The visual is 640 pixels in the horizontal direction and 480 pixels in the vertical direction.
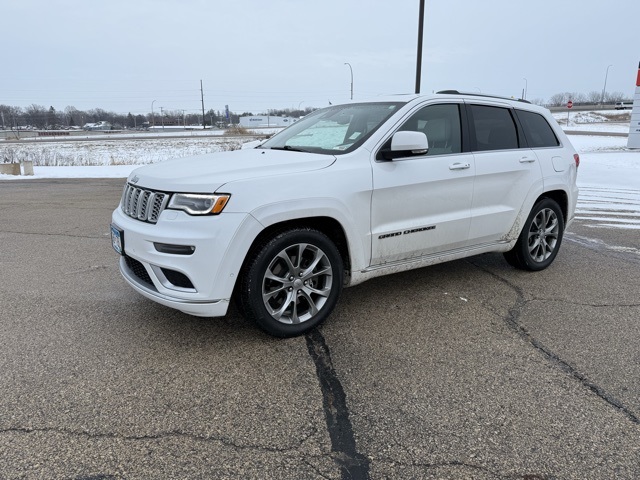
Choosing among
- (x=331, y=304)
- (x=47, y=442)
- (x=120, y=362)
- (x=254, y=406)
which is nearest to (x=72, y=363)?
(x=120, y=362)

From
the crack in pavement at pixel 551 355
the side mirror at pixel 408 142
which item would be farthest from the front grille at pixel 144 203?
the crack in pavement at pixel 551 355

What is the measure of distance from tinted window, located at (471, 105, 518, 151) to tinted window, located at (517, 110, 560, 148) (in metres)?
0.20

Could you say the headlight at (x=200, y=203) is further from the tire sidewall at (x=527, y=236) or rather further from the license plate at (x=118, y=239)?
the tire sidewall at (x=527, y=236)

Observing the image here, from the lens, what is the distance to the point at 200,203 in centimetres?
322

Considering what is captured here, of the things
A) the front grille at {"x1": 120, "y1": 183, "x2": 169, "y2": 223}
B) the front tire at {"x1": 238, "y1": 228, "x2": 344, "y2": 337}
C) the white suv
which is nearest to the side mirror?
the white suv

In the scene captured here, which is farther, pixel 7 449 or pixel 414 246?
pixel 414 246

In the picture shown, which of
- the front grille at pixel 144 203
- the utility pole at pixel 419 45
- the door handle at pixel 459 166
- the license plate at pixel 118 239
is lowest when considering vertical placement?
A: the license plate at pixel 118 239

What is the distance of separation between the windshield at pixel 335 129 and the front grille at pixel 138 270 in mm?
1652

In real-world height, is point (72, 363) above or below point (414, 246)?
below

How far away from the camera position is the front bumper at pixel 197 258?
3164mm

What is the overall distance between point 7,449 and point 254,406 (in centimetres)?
125

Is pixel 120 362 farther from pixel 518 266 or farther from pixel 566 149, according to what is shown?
pixel 566 149

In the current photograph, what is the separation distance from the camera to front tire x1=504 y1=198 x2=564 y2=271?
5.06 m

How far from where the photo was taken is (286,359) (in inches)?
132
